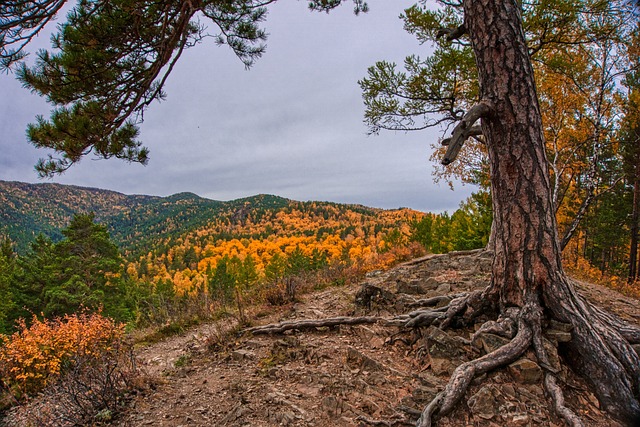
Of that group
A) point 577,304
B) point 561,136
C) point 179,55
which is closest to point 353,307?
point 577,304

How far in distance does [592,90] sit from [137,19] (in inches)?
493

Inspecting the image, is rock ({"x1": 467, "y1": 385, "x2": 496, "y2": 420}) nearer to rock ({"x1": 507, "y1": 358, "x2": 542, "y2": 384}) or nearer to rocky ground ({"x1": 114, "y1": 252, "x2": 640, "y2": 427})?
rocky ground ({"x1": 114, "y1": 252, "x2": 640, "y2": 427})

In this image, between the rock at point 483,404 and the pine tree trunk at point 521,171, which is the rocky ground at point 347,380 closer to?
the rock at point 483,404

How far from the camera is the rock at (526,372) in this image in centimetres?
290

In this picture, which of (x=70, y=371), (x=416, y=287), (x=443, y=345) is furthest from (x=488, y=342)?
(x=70, y=371)

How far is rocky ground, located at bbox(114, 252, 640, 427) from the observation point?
2738 millimetres

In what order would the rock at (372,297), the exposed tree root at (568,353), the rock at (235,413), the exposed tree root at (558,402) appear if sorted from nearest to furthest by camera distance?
the exposed tree root at (558,402) < the exposed tree root at (568,353) < the rock at (235,413) < the rock at (372,297)

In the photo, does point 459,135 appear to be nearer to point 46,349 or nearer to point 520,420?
point 520,420

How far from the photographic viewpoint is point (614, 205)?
2080cm

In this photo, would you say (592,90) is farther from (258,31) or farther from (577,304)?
(258,31)

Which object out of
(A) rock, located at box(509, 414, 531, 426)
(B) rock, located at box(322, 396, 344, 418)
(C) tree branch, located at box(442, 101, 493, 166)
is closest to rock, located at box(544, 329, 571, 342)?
(A) rock, located at box(509, 414, 531, 426)

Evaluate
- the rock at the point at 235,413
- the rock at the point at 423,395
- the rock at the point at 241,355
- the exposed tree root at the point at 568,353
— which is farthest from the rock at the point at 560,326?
the rock at the point at 241,355

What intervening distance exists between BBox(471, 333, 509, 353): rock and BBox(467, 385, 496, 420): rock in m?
0.60

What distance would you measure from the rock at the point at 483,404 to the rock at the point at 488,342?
60 centimetres
